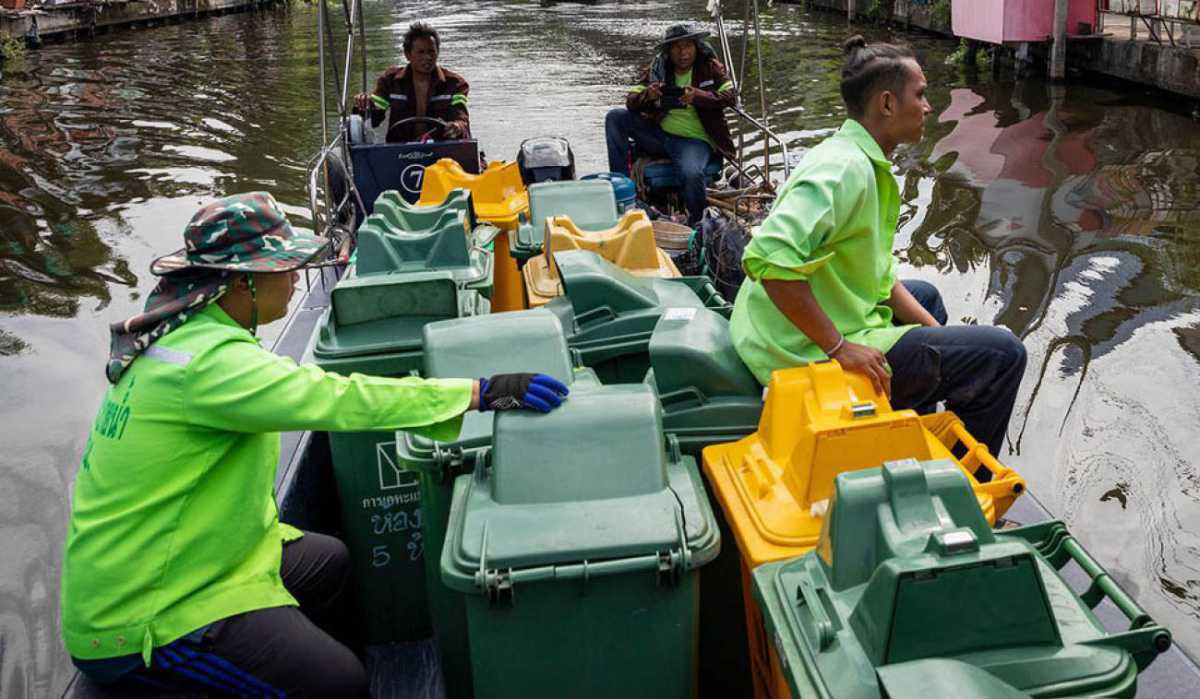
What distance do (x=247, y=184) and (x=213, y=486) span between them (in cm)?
1148

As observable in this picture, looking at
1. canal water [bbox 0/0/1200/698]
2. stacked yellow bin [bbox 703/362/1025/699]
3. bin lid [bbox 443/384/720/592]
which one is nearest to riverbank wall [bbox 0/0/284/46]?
canal water [bbox 0/0/1200/698]

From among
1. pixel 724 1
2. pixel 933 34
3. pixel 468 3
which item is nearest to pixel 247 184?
pixel 933 34

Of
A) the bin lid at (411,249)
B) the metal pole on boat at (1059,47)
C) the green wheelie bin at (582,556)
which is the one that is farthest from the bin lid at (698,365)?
the metal pole on boat at (1059,47)

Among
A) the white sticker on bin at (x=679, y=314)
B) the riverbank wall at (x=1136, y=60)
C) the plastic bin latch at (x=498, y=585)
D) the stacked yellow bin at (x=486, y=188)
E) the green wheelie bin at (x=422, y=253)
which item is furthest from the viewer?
the riverbank wall at (x=1136, y=60)

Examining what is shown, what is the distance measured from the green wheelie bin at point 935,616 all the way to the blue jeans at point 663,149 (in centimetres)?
524

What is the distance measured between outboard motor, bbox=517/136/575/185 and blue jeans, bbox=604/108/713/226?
46cm

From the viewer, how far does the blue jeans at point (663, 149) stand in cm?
714

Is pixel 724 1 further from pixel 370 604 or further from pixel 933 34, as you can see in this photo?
pixel 370 604

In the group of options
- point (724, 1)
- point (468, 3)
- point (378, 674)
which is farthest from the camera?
point (468, 3)

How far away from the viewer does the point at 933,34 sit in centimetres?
2530

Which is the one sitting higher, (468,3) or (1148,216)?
(468,3)

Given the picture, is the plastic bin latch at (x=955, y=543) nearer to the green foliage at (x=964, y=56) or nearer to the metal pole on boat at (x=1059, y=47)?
the metal pole on boat at (x=1059, y=47)

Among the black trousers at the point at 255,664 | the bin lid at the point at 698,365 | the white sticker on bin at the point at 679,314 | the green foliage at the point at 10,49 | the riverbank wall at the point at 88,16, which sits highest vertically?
the riverbank wall at the point at 88,16

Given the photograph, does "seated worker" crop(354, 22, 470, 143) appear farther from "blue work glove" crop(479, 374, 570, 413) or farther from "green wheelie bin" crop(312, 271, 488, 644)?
"blue work glove" crop(479, 374, 570, 413)
